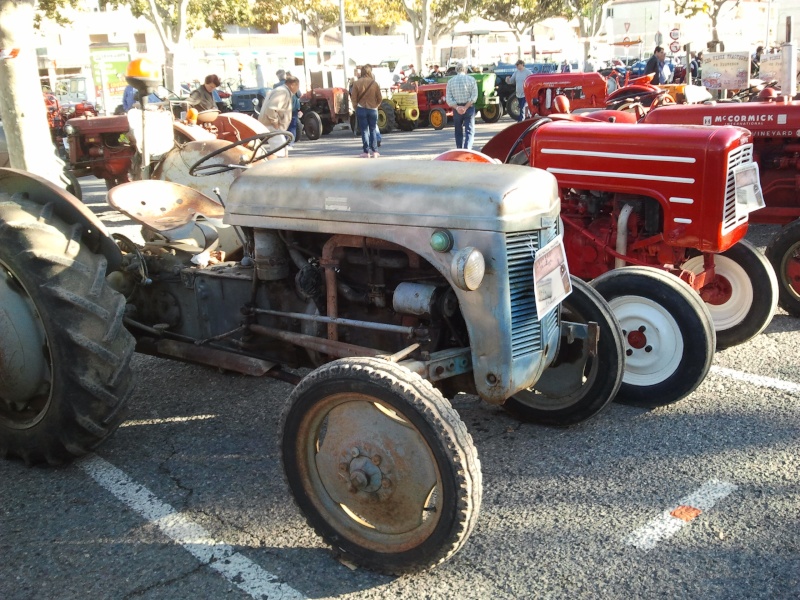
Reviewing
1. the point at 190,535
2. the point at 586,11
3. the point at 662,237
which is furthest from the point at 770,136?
the point at 586,11

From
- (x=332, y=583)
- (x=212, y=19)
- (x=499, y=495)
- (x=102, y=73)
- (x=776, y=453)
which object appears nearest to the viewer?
(x=332, y=583)

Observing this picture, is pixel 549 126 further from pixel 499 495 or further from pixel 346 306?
pixel 499 495

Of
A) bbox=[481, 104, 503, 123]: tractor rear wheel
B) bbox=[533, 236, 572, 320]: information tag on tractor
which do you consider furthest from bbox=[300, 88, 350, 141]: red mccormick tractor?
bbox=[533, 236, 572, 320]: information tag on tractor

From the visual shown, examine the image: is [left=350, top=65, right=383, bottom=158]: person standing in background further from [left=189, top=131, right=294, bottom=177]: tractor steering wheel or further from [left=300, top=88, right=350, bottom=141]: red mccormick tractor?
[left=189, top=131, right=294, bottom=177]: tractor steering wheel

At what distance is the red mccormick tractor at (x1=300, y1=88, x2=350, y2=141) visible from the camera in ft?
71.2

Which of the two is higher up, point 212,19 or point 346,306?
point 212,19

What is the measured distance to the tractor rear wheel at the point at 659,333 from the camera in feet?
13.3

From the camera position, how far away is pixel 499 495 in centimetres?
333

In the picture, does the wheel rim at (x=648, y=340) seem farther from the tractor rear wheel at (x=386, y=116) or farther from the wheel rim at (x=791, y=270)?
the tractor rear wheel at (x=386, y=116)

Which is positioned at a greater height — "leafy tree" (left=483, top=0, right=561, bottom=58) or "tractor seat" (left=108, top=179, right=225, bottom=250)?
"leafy tree" (left=483, top=0, right=561, bottom=58)

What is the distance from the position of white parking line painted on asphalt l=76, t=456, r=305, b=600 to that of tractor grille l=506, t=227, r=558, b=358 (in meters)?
1.18

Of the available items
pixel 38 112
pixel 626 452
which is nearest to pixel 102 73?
pixel 38 112

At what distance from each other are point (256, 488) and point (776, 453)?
2322 millimetres

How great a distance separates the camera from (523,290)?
292 centimetres
